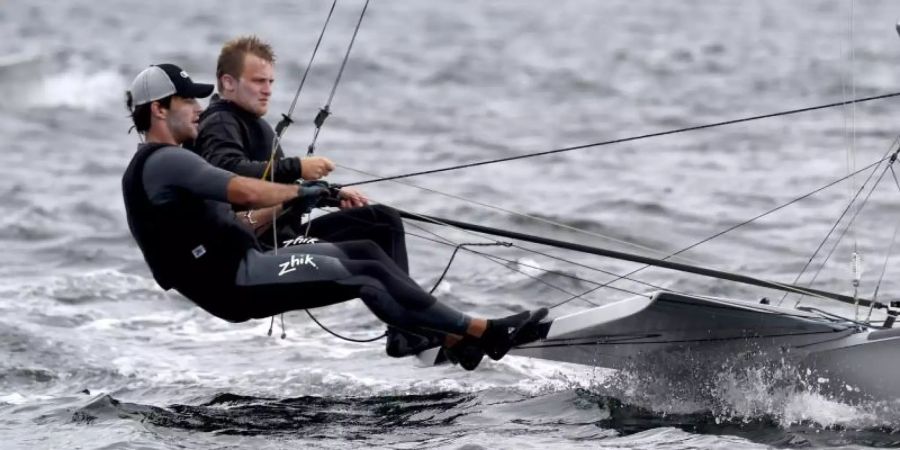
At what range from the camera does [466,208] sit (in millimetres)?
13852

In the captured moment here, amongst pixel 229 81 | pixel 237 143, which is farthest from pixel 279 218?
pixel 229 81

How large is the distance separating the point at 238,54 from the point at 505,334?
174 centimetres

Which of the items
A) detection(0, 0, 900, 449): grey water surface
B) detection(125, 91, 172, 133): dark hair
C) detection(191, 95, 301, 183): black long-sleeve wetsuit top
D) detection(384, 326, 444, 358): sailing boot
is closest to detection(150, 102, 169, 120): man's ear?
detection(125, 91, 172, 133): dark hair

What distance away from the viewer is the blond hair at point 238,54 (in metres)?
6.73

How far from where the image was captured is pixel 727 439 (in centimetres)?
643

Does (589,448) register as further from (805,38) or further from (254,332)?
(805,38)

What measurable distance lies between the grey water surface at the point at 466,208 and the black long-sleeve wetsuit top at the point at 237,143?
41 centimetres

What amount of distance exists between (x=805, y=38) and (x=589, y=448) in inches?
994

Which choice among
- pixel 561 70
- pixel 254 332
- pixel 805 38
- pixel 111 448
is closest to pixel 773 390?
pixel 111 448

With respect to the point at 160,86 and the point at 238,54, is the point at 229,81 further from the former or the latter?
the point at 160,86

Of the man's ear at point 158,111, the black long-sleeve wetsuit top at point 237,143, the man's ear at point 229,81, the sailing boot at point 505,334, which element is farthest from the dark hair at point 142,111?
the sailing boot at point 505,334

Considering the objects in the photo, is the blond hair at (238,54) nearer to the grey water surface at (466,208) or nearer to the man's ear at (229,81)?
the man's ear at (229,81)

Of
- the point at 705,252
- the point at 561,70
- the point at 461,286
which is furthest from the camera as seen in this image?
the point at 561,70

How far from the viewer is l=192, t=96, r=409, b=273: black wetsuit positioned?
6656 mm
